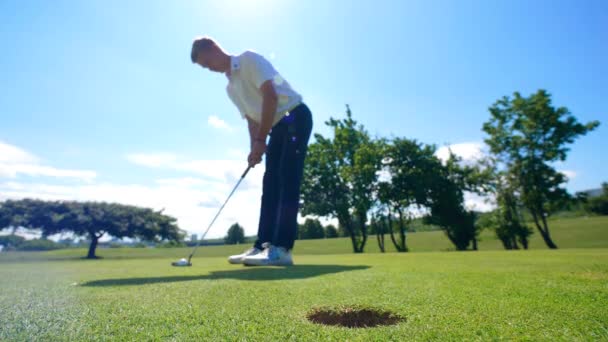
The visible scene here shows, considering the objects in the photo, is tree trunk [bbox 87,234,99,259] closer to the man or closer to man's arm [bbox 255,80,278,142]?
the man

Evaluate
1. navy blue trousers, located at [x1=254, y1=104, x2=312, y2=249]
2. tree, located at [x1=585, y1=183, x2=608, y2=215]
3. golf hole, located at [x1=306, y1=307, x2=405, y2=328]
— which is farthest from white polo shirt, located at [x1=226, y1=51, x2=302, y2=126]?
tree, located at [x1=585, y1=183, x2=608, y2=215]

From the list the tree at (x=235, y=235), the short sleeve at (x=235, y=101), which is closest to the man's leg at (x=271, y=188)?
the short sleeve at (x=235, y=101)

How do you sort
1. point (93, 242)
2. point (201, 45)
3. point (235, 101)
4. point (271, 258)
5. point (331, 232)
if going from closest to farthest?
point (271, 258) < point (201, 45) < point (235, 101) < point (93, 242) < point (331, 232)

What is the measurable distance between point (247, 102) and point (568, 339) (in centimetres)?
390

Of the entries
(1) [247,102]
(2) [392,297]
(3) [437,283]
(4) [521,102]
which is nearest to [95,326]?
(2) [392,297]

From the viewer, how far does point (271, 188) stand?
A: 169 inches

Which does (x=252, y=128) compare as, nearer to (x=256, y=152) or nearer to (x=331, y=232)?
(x=256, y=152)

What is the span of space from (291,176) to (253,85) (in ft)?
3.93

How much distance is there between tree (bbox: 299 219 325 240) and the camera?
5978 cm

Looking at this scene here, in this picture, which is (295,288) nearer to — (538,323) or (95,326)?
(95,326)

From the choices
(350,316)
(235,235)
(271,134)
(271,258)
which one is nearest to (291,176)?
(271,134)

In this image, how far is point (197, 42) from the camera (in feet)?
12.9

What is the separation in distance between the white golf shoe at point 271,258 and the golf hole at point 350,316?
2.30 m

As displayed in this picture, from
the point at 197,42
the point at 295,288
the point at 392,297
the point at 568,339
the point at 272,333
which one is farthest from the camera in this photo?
the point at 197,42
